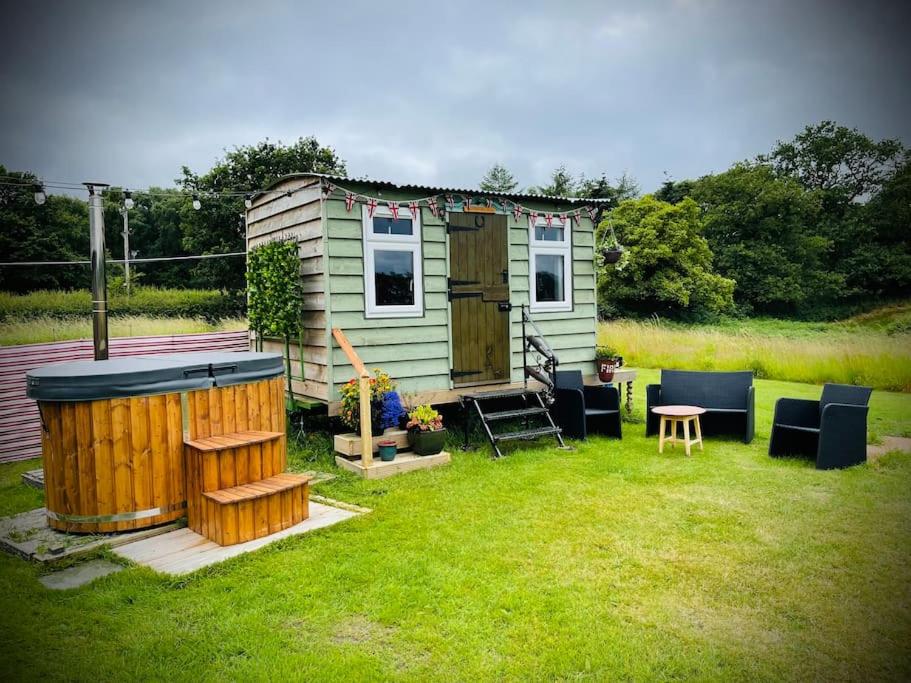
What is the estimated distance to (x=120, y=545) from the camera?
4.41 metres

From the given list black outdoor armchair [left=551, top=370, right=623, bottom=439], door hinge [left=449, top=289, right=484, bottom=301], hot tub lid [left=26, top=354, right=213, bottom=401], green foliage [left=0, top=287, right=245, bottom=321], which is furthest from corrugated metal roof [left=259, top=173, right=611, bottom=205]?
green foliage [left=0, top=287, right=245, bottom=321]

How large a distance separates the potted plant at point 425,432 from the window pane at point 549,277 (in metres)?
2.47

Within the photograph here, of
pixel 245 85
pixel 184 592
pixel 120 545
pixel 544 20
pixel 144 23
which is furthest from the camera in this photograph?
pixel 245 85

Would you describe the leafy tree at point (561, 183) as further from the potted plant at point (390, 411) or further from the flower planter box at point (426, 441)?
the flower planter box at point (426, 441)

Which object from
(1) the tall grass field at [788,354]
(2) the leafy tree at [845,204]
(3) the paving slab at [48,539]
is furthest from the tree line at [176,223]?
(2) the leafy tree at [845,204]

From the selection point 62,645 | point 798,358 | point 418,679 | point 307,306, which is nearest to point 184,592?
point 62,645

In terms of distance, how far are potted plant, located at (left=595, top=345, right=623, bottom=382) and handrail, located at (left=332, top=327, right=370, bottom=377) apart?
11.9ft

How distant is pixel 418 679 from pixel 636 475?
12.5 ft

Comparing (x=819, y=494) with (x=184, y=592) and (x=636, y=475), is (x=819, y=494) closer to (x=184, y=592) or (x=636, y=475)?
(x=636, y=475)

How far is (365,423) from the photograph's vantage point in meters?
6.07

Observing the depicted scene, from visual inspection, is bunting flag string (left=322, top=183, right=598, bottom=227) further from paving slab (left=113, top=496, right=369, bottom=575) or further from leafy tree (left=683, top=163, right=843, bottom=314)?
leafy tree (left=683, top=163, right=843, bottom=314)

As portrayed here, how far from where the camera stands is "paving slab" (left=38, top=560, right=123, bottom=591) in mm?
3830

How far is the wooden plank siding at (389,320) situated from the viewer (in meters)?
6.61

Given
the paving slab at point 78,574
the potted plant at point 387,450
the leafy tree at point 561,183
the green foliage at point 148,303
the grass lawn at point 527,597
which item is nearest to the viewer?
the grass lawn at point 527,597
